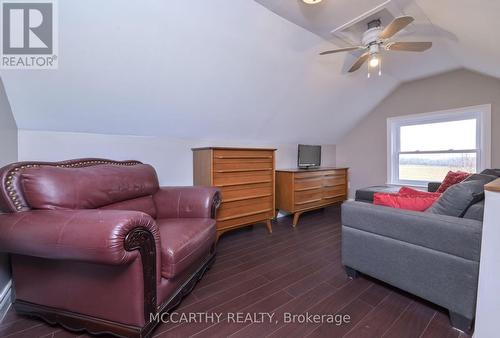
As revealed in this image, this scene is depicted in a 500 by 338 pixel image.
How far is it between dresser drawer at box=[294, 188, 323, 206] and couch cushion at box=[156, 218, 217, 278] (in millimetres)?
1664

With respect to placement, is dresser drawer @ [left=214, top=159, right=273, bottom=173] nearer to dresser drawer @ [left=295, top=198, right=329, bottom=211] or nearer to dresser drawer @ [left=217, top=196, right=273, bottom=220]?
dresser drawer @ [left=217, top=196, right=273, bottom=220]

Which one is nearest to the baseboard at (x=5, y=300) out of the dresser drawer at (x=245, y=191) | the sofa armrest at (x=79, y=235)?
the sofa armrest at (x=79, y=235)

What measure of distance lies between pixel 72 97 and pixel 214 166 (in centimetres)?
137

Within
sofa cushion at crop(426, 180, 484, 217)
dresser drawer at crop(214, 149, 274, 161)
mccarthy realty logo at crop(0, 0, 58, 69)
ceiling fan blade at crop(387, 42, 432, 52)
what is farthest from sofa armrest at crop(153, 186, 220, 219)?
ceiling fan blade at crop(387, 42, 432, 52)

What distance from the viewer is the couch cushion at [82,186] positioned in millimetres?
1312

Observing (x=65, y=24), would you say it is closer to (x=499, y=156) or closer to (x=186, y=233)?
(x=186, y=233)

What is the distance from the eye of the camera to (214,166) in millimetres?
2432

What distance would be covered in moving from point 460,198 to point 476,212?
0.10 meters

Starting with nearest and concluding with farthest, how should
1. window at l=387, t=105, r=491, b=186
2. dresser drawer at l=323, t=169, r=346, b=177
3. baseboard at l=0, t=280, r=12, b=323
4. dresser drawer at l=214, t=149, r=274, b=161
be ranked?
baseboard at l=0, t=280, r=12, b=323, dresser drawer at l=214, t=149, r=274, b=161, window at l=387, t=105, r=491, b=186, dresser drawer at l=323, t=169, r=346, b=177

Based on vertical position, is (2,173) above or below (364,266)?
above

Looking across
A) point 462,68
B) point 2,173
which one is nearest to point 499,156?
point 462,68

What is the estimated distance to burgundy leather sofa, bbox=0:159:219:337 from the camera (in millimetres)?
1049

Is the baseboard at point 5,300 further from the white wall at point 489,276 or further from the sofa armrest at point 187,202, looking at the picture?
the white wall at point 489,276

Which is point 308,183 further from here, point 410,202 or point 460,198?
point 460,198
